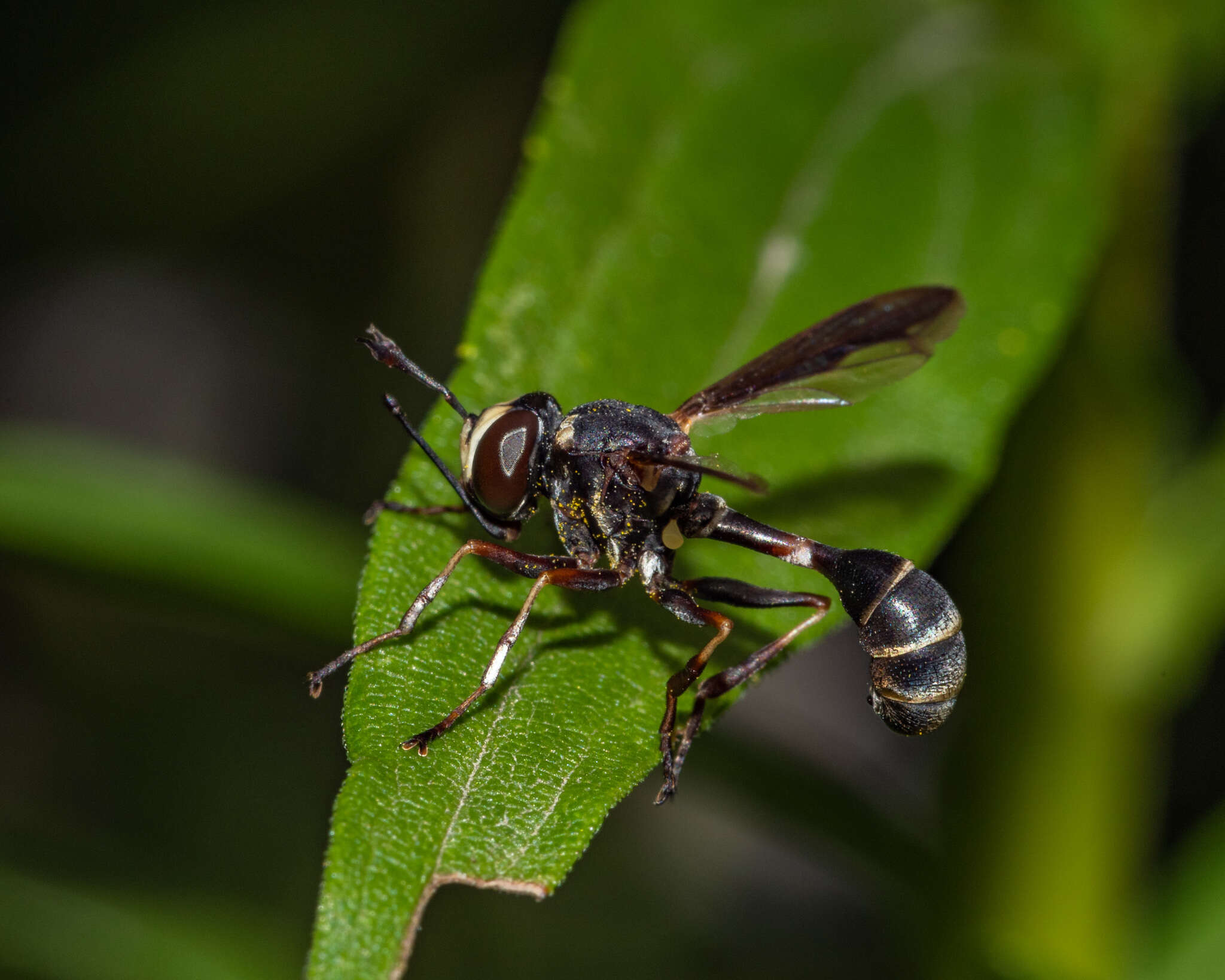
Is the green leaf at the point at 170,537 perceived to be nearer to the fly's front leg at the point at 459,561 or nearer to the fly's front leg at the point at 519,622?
the fly's front leg at the point at 459,561

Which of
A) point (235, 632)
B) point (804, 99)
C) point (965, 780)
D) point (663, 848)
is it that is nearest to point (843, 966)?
point (663, 848)

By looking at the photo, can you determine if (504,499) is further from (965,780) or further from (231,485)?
(965,780)

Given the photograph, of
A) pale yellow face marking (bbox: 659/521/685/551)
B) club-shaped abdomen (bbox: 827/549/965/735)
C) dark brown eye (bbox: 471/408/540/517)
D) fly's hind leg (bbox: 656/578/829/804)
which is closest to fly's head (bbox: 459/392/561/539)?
dark brown eye (bbox: 471/408/540/517)

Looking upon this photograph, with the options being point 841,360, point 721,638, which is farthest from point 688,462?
point 841,360

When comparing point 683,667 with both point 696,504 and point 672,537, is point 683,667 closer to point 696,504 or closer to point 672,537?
point 672,537

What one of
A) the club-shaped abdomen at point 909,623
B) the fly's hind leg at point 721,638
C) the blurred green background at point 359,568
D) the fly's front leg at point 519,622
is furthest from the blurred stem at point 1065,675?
the fly's front leg at point 519,622

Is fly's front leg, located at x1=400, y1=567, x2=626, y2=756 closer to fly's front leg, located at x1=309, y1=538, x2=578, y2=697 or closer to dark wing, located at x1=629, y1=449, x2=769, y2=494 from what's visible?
fly's front leg, located at x1=309, y1=538, x2=578, y2=697
